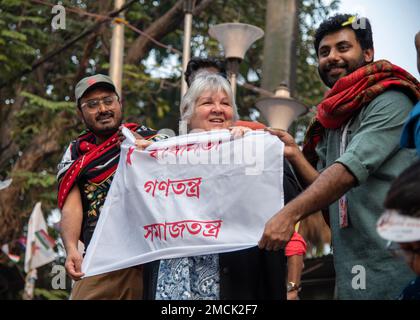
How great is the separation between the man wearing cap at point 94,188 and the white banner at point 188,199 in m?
0.24

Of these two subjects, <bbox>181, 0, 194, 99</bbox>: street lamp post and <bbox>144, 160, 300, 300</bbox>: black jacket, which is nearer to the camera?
<bbox>144, 160, 300, 300</bbox>: black jacket

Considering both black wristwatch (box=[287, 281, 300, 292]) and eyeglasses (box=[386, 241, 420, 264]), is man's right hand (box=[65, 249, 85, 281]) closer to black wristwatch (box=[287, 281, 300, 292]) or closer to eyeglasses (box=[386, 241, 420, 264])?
black wristwatch (box=[287, 281, 300, 292])

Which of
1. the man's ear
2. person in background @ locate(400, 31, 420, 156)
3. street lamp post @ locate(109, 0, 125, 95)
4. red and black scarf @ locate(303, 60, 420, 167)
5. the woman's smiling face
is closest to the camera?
person in background @ locate(400, 31, 420, 156)

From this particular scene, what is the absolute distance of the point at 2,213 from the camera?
1564cm

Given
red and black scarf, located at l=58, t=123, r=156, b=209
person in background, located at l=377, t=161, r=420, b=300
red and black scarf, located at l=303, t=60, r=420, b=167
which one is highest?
red and black scarf, located at l=303, t=60, r=420, b=167

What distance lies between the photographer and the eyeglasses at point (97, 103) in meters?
A: 5.84

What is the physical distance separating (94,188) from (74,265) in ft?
1.80

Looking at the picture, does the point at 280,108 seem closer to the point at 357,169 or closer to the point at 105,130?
the point at 105,130

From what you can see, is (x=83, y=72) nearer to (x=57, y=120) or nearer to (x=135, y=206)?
(x=57, y=120)

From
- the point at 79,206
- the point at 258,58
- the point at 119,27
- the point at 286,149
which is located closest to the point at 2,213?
the point at 119,27

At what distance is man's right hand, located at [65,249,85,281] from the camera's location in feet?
17.2

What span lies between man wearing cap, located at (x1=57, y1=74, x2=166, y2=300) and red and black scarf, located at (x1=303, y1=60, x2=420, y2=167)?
135cm

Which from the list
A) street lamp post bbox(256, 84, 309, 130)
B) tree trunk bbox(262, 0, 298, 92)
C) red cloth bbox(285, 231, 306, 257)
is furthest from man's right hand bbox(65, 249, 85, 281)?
tree trunk bbox(262, 0, 298, 92)

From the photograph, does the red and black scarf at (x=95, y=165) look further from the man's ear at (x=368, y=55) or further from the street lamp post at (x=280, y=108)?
the street lamp post at (x=280, y=108)
